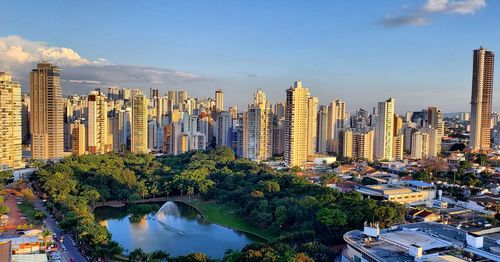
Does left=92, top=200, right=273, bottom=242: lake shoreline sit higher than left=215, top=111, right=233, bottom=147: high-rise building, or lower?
lower

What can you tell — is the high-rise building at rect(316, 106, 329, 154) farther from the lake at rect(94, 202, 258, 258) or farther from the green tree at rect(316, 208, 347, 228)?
the green tree at rect(316, 208, 347, 228)

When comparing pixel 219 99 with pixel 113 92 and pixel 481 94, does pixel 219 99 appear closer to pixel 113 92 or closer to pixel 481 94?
pixel 113 92

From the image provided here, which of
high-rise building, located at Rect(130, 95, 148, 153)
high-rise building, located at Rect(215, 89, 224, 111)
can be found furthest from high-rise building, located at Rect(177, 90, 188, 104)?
high-rise building, located at Rect(130, 95, 148, 153)

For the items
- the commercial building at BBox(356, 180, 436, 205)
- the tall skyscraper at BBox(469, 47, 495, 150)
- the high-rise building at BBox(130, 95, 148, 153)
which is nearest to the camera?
the commercial building at BBox(356, 180, 436, 205)

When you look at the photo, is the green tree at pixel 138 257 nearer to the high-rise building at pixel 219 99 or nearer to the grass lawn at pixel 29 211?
the grass lawn at pixel 29 211

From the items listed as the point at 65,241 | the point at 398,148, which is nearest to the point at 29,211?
the point at 65,241

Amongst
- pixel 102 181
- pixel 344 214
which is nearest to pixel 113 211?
pixel 102 181

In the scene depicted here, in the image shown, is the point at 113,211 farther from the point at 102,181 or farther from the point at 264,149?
the point at 264,149
